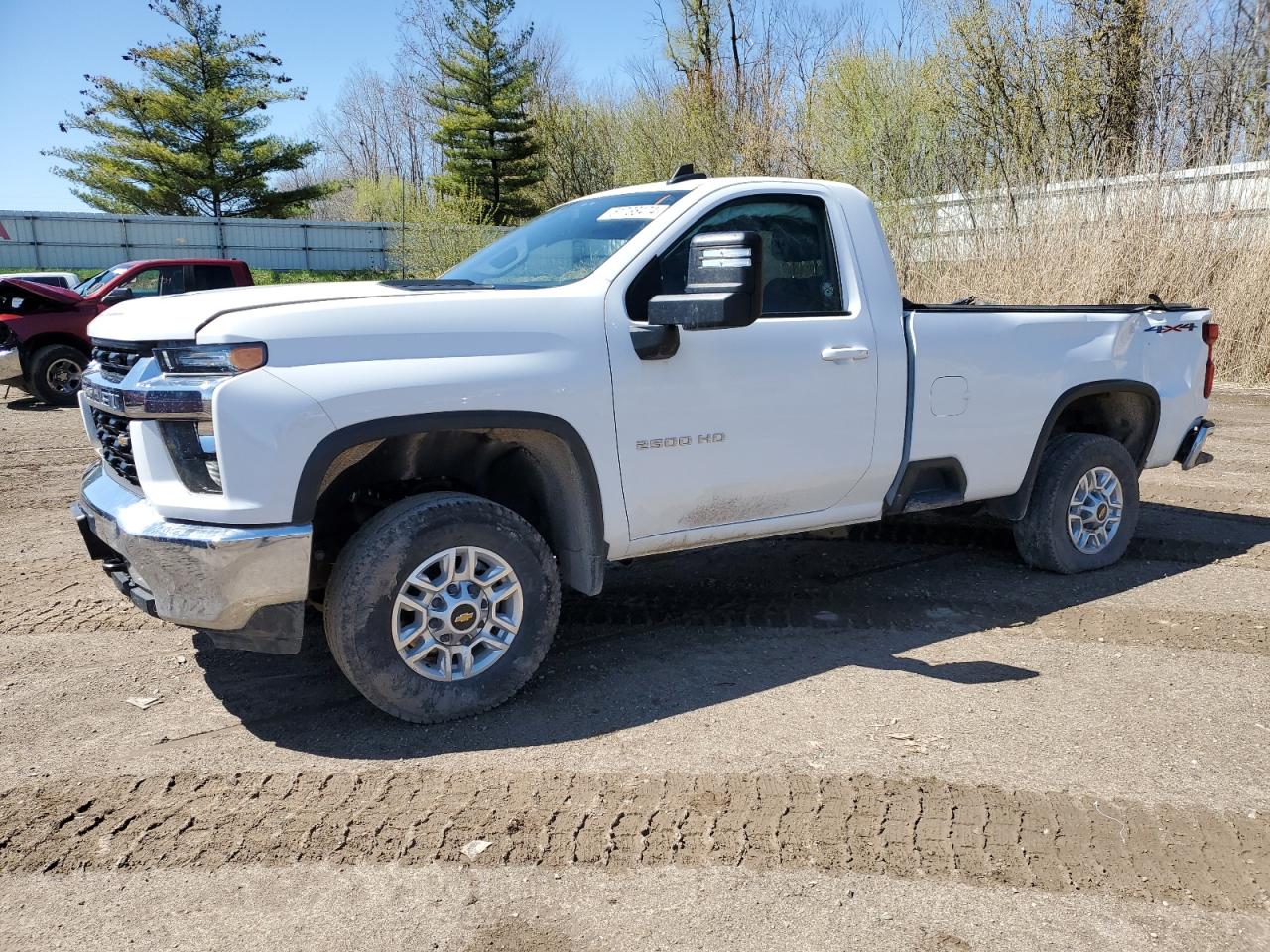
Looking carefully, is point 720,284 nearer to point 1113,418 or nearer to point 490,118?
point 1113,418

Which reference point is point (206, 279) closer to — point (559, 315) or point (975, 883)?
point (559, 315)

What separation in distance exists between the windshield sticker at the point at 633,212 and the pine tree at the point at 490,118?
39.0 metres

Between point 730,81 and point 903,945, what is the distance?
32.4 m

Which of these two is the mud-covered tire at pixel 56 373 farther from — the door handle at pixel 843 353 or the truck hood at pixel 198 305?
the door handle at pixel 843 353

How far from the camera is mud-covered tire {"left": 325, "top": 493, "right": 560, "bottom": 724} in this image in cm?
364

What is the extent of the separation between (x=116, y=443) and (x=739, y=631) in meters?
2.75

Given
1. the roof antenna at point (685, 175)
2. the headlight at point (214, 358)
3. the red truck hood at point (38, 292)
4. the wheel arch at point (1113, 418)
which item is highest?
the red truck hood at point (38, 292)

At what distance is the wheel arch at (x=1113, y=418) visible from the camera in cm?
558

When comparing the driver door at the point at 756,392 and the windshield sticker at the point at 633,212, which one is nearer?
the driver door at the point at 756,392

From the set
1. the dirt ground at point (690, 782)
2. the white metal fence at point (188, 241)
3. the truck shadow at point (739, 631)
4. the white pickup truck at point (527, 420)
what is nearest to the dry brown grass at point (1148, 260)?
the truck shadow at point (739, 631)

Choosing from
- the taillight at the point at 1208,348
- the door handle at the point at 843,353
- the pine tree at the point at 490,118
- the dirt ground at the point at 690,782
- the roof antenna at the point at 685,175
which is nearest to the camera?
the dirt ground at the point at 690,782

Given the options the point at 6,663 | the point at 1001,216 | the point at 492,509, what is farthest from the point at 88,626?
the point at 1001,216

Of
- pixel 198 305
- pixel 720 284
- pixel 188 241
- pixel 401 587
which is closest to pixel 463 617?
pixel 401 587

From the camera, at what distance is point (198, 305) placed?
3588mm
